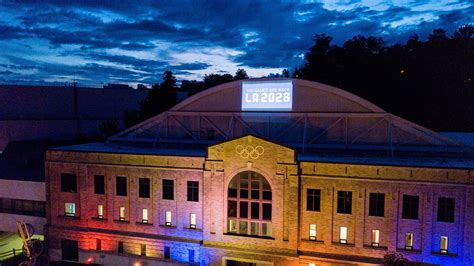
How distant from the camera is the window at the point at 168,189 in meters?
37.0

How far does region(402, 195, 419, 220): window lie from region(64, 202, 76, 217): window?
30.2 meters

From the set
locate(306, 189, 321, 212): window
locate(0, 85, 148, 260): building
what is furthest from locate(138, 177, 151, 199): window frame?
locate(306, 189, 321, 212): window

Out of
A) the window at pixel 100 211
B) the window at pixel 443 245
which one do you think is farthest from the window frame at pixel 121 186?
the window at pixel 443 245

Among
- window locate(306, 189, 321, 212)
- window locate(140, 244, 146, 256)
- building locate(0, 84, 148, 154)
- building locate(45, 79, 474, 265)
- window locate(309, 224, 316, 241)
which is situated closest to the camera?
building locate(45, 79, 474, 265)

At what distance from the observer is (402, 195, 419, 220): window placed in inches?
1232

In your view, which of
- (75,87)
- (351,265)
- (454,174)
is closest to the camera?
(454,174)

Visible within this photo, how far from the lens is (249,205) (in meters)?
34.9

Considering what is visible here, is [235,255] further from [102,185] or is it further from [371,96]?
[371,96]

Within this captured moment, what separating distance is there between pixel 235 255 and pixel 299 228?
5.94 m

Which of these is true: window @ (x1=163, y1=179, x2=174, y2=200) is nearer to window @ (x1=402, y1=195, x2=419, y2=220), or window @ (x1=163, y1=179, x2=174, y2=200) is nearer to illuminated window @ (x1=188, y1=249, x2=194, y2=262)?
illuminated window @ (x1=188, y1=249, x2=194, y2=262)

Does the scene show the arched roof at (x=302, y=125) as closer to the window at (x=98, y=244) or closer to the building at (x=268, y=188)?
the building at (x=268, y=188)

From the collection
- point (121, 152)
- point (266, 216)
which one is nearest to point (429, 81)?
point (266, 216)

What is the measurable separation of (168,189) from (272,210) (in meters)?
9.81

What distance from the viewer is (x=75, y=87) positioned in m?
70.3
